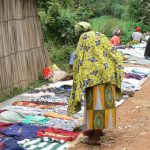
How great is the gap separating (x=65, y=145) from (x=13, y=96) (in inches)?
129

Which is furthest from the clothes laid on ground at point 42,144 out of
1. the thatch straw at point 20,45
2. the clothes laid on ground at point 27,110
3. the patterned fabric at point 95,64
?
the thatch straw at point 20,45

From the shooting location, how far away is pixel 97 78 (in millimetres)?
5836

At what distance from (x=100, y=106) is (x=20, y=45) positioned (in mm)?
4242

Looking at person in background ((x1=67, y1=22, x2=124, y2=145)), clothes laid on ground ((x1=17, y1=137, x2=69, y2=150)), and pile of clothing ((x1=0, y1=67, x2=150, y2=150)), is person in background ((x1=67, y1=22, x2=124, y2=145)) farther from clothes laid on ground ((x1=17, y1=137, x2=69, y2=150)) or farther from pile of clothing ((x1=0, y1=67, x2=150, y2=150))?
pile of clothing ((x1=0, y1=67, x2=150, y2=150))

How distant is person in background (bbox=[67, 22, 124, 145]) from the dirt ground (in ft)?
0.81

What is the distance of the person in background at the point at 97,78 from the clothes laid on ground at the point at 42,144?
398 millimetres

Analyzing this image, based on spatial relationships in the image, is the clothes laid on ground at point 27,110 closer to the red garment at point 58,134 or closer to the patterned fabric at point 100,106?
the red garment at point 58,134

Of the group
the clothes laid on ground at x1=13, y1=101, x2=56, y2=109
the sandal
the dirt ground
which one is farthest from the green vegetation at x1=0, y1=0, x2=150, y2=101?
the sandal

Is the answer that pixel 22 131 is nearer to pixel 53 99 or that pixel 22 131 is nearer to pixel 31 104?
pixel 31 104

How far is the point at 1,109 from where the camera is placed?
774 cm

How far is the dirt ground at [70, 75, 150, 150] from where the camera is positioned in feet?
19.7

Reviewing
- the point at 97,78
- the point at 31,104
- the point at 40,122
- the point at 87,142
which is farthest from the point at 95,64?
the point at 31,104

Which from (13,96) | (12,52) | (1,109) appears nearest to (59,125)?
(1,109)

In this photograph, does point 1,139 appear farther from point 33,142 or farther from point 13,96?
point 13,96
